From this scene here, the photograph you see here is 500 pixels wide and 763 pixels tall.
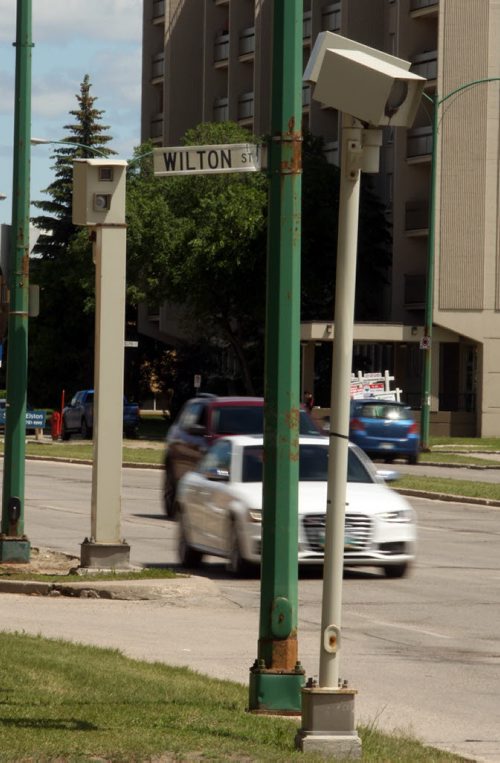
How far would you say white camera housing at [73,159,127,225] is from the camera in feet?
55.3

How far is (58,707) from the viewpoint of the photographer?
8891 millimetres

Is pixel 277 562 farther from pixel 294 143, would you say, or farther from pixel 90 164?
pixel 90 164

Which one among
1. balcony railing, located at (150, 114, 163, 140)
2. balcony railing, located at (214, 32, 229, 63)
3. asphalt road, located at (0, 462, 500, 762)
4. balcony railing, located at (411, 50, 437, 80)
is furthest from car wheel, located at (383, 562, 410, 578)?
balcony railing, located at (150, 114, 163, 140)

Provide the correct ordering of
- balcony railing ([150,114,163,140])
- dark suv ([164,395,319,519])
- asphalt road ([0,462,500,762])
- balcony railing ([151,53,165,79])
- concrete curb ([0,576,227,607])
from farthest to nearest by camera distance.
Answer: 1. balcony railing ([150,114,163,140])
2. balcony railing ([151,53,165,79])
3. dark suv ([164,395,319,519])
4. concrete curb ([0,576,227,607])
5. asphalt road ([0,462,500,762])

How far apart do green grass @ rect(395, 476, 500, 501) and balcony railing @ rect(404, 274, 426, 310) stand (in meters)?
30.8

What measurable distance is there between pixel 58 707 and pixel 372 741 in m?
1.69

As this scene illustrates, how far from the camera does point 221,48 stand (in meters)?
82.8

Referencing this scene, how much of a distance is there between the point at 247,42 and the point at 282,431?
73174 mm

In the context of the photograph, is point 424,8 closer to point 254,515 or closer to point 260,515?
point 260,515

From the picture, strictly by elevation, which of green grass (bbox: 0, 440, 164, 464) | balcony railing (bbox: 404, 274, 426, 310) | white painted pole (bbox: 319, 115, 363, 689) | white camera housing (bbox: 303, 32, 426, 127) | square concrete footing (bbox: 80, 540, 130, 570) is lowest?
green grass (bbox: 0, 440, 164, 464)

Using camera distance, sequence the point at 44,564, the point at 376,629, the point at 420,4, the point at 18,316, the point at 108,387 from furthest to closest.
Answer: the point at 420,4 < the point at 18,316 < the point at 44,564 < the point at 108,387 < the point at 376,629

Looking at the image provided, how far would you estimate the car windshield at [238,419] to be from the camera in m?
26.2

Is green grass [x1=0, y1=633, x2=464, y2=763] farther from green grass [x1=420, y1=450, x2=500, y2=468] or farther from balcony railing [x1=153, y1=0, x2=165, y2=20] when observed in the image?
balcony railing [x1=153, y1=0, x2=165, y2=20]

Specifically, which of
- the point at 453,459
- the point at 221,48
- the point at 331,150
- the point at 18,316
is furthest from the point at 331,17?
the point at 18,316
